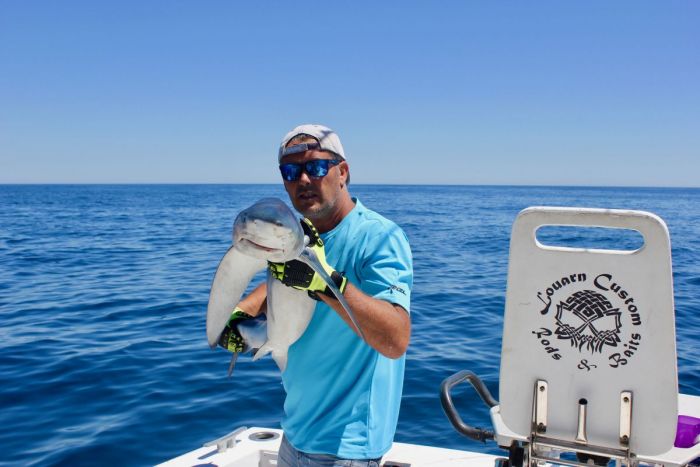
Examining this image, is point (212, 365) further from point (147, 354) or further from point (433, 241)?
point (433, 241)

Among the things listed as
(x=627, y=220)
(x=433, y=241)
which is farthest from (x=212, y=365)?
(x=433, y=241)

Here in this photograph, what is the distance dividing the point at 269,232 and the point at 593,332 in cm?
138

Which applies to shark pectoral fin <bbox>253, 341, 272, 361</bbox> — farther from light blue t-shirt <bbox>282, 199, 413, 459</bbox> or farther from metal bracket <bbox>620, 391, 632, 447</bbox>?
metal bracket <bbox>620, 391, 632, 447</bbox>

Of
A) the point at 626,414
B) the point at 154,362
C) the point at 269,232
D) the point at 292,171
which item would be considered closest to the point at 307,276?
the point at 269,232

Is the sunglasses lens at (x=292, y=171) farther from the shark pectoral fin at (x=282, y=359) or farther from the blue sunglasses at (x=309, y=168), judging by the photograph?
the shark pectoral fin at (x=282, y=359)

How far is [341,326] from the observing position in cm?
270

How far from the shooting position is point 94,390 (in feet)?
23.9

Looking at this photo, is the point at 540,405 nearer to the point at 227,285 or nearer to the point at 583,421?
the point at 583,421

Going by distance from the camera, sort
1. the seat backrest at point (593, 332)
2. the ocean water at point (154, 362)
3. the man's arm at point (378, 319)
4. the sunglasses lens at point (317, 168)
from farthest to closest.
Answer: the ocean water at point (154, 362)
the sunglasses lens at point (317, 168)
the man's arm at point (378, 319)
the seat backrest at point (593, 332)

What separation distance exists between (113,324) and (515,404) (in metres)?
9.28

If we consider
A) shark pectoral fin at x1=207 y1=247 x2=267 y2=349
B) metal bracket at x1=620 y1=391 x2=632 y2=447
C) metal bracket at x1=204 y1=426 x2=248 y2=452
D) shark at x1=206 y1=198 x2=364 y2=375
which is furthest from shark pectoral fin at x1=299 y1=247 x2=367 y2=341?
metal bracket at x1=204 y1=426 x2=248 y2=452

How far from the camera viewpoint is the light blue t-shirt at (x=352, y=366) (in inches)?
102

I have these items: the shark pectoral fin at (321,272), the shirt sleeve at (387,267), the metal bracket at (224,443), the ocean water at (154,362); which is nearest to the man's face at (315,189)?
the shirt sleeve at (387,267)

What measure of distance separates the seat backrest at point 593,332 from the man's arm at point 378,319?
465 millimetres
